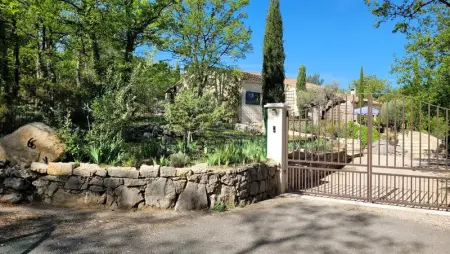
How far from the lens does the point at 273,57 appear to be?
19.6 m

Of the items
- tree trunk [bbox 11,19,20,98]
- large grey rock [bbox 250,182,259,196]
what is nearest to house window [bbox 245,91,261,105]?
tree trunk [bbox 11,19,20,98]

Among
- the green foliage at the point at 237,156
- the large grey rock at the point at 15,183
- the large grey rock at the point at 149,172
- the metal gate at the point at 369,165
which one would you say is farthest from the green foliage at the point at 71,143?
the metal gate at the point at 369,165

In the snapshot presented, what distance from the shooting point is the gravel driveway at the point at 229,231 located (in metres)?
4.48

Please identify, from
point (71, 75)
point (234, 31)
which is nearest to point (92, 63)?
point (71, 75)

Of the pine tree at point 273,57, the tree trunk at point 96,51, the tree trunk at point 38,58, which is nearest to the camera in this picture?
the tree trunk at point 96,51

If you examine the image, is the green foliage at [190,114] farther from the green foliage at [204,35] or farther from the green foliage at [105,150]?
the green foliage at [204,35]

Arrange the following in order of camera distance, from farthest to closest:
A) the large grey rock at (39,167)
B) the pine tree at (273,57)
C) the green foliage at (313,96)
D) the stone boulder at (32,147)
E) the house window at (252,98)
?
the green foliage at (313,96), the house window at (252,98), the pine tree at (273,57), the stone boulder at (32,147), the large grey rock at (39,167)

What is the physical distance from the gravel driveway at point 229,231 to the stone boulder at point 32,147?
104cm

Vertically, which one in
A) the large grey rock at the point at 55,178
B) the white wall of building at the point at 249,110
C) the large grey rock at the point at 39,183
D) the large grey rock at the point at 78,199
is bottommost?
the large grey rock at the point at 78,199

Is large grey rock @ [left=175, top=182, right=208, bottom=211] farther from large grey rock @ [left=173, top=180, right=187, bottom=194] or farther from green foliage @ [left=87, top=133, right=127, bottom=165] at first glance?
green foliage @ [left=87, top=133, right=127, bottom=165]

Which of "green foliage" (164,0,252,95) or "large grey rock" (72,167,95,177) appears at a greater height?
"green foliage" (164,0,252,95)

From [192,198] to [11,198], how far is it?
3.50 meters

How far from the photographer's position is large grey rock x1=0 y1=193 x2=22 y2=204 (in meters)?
6.33

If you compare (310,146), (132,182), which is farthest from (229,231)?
(310,146)
